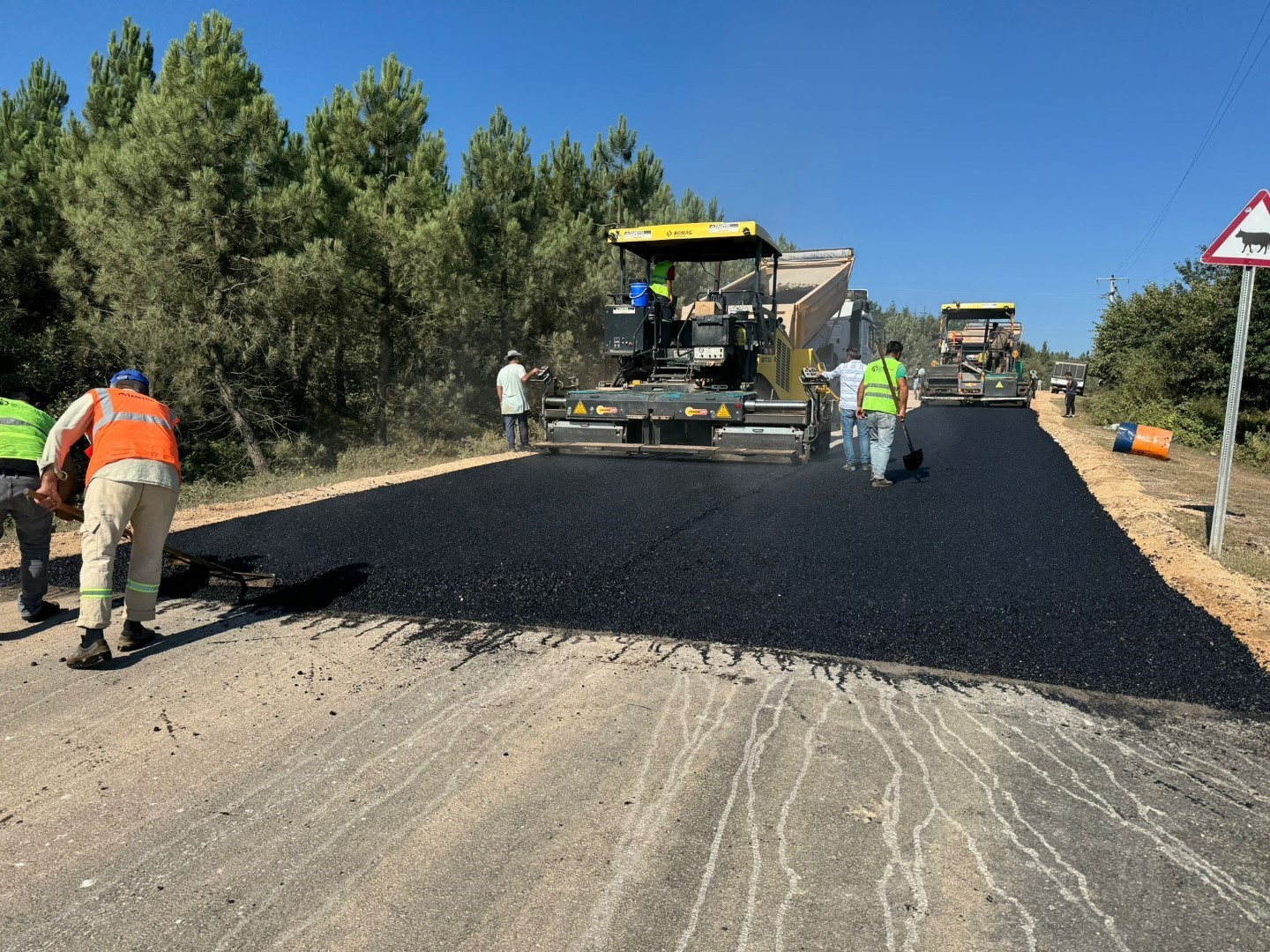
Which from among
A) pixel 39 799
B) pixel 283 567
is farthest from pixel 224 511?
pixel 39 799

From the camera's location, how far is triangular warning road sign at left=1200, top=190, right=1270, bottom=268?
4.96 meters

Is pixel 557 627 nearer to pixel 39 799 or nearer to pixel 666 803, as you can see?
pixel 666 803

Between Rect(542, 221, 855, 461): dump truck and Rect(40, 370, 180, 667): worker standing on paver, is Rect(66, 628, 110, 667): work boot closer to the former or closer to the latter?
Rect(40, 370, 180, 667): worker standing on paver

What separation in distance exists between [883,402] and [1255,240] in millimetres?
3100

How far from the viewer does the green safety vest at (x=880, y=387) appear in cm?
759

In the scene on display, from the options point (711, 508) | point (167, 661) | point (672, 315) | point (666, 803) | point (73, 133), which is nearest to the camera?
point (666, 803)

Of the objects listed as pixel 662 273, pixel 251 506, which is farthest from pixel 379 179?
pixel 251 506

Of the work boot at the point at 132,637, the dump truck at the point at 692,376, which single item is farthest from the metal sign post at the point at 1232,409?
the work boot at the point at 132,637

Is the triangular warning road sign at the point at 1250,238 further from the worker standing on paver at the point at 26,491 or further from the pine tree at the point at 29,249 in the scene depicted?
the pine tree at the point at 29,249

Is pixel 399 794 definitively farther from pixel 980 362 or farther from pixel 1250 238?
pixel 980 362

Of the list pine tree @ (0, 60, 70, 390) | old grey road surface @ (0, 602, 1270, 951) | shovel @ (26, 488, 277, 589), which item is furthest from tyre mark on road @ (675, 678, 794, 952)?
pine tree @ (0, 60, 70, 390)

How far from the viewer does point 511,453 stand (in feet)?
34.1

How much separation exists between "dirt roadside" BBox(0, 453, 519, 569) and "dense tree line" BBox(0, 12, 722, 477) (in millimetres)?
4836

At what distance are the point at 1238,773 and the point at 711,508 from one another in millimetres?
4191
